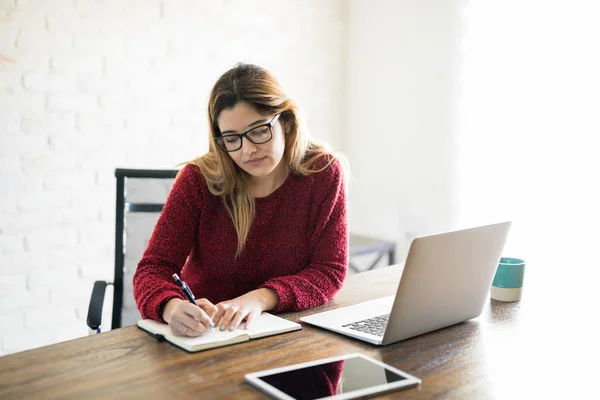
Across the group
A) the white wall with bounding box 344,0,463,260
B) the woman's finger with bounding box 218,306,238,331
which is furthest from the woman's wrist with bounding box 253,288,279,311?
the white wall with bounding box 344,0,463,260

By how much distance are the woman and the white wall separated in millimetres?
1175

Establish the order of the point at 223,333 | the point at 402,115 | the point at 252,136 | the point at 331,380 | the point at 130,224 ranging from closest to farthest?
the point at 331,380 → the point at 223,333 → the point at 252,136 → the point at 130,224 → the point at 402,115

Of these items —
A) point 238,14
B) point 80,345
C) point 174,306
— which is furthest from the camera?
point 238,14

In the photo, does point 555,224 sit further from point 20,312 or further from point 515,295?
point 20,312

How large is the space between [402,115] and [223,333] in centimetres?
192

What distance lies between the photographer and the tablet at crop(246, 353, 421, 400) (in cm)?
101

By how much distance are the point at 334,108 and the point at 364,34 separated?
0.37 metres

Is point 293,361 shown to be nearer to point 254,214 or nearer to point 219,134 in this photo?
point 254,214

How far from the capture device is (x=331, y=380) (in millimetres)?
1055

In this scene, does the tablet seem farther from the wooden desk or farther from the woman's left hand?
the woman's left hand

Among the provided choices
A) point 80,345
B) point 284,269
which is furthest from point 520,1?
point 80,345

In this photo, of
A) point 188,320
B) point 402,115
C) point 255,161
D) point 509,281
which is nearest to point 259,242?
point 255,161

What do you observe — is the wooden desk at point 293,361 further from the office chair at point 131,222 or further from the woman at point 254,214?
the office chair at point 131,222

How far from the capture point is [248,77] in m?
1.57
